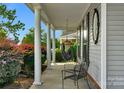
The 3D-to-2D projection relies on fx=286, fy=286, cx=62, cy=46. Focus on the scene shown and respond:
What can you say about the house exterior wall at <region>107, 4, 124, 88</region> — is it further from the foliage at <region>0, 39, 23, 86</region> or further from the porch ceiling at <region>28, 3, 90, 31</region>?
the foliage at <region>0, 39, 23, 86</region>

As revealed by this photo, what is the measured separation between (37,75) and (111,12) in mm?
3514

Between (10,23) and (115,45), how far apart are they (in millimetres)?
4132

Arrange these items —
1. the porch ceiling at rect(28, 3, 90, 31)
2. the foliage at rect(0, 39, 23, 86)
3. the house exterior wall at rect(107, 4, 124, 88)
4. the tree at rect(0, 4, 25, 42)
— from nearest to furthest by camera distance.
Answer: the house exterior wall at rect(107, 4, 124, 88) < the foliage at rect(0, 39, 23, 86) < the tree at rect(0, 4, 25, 42) < the porch ceiling at rect(28, 3, 90, 31)

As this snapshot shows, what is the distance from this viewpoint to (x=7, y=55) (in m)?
8.36

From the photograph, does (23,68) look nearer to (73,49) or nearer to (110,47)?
(110,47)

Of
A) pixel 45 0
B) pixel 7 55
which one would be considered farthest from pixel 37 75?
pixel 45 0

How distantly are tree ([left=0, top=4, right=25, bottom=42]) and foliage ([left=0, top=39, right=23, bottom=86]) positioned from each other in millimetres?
439

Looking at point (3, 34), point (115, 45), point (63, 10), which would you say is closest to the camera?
point (115, 45)

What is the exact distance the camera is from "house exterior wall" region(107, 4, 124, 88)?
6.54 meters

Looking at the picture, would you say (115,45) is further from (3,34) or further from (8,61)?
(3,34)

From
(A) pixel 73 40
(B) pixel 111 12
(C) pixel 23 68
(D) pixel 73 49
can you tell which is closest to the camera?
(B) pixel 111 12


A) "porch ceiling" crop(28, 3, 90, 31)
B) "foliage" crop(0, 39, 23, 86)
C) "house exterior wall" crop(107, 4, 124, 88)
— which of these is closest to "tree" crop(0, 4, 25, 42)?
"foliage" crop(0, 39, 23, 86)

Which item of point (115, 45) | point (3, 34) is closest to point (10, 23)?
point (3, 34)

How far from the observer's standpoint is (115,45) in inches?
258
